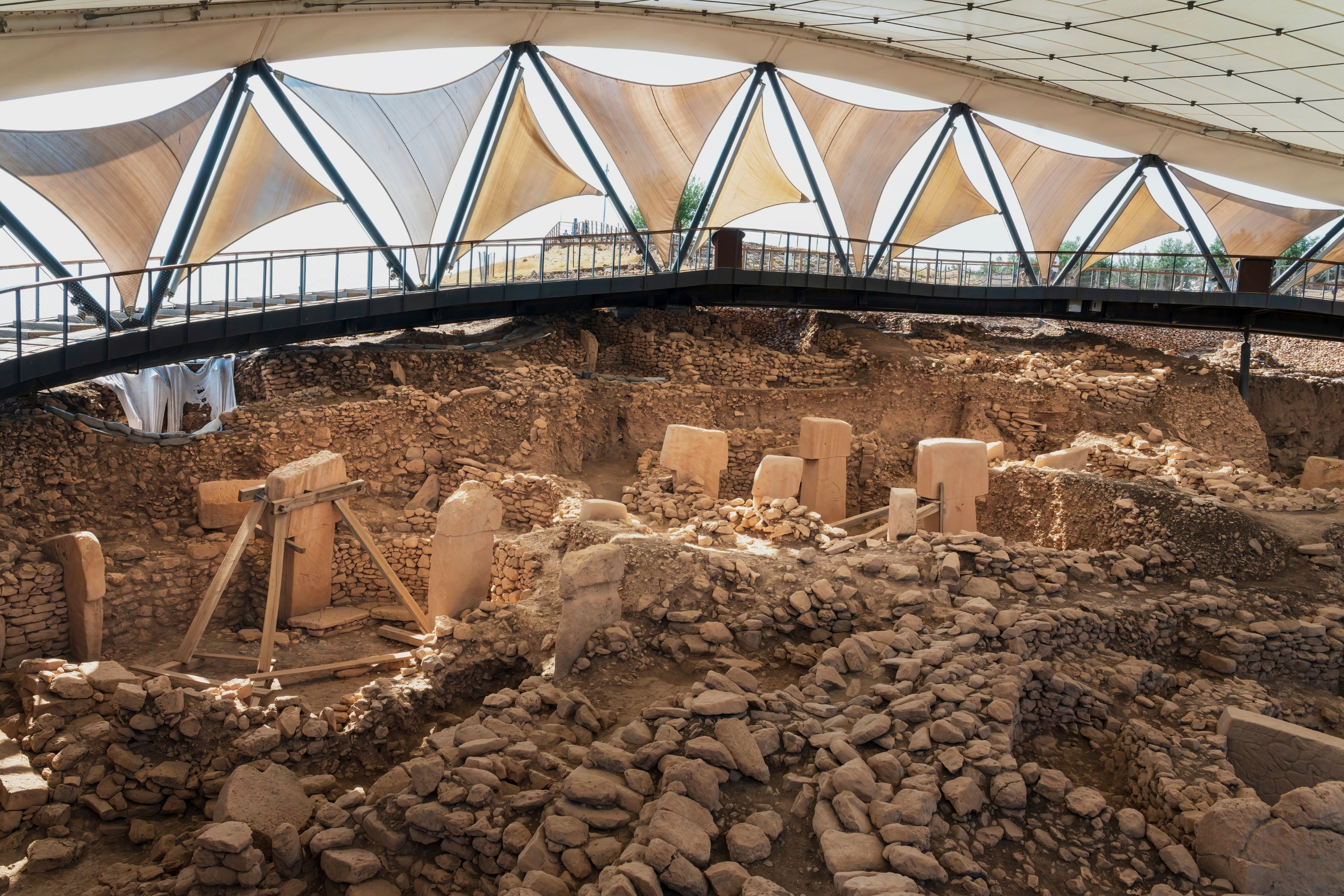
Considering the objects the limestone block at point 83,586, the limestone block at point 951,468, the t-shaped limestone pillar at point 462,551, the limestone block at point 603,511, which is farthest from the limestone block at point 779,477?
the limestone block at point 83,586

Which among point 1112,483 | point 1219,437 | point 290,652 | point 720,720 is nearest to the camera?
point 720,720

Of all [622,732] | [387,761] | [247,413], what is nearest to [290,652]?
[387,761]

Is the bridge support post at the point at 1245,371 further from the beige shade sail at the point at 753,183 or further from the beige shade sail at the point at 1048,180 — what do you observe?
the beige shade sail at the point at 753,183

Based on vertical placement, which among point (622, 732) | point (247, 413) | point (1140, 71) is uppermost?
point (1140, 71)

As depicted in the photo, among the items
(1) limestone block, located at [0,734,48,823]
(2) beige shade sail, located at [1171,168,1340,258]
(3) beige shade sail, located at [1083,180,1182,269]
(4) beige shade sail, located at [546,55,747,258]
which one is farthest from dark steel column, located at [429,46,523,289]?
(2) beige shade sail, located at [1171,168,1340,258]

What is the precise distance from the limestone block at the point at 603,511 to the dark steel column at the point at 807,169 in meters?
11.7

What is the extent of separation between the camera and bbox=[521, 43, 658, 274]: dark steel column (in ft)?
57.7

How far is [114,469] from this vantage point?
1116 cm

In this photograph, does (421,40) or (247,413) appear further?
(421,40)

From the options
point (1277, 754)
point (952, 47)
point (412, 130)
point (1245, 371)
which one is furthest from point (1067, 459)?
point (412, 130)

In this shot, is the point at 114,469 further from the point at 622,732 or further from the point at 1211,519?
the point at 1211,519

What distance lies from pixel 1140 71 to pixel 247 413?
49.5 feet

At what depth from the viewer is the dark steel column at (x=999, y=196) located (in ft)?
69.9

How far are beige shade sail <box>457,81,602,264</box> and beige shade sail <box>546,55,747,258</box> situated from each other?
48.1 inches
